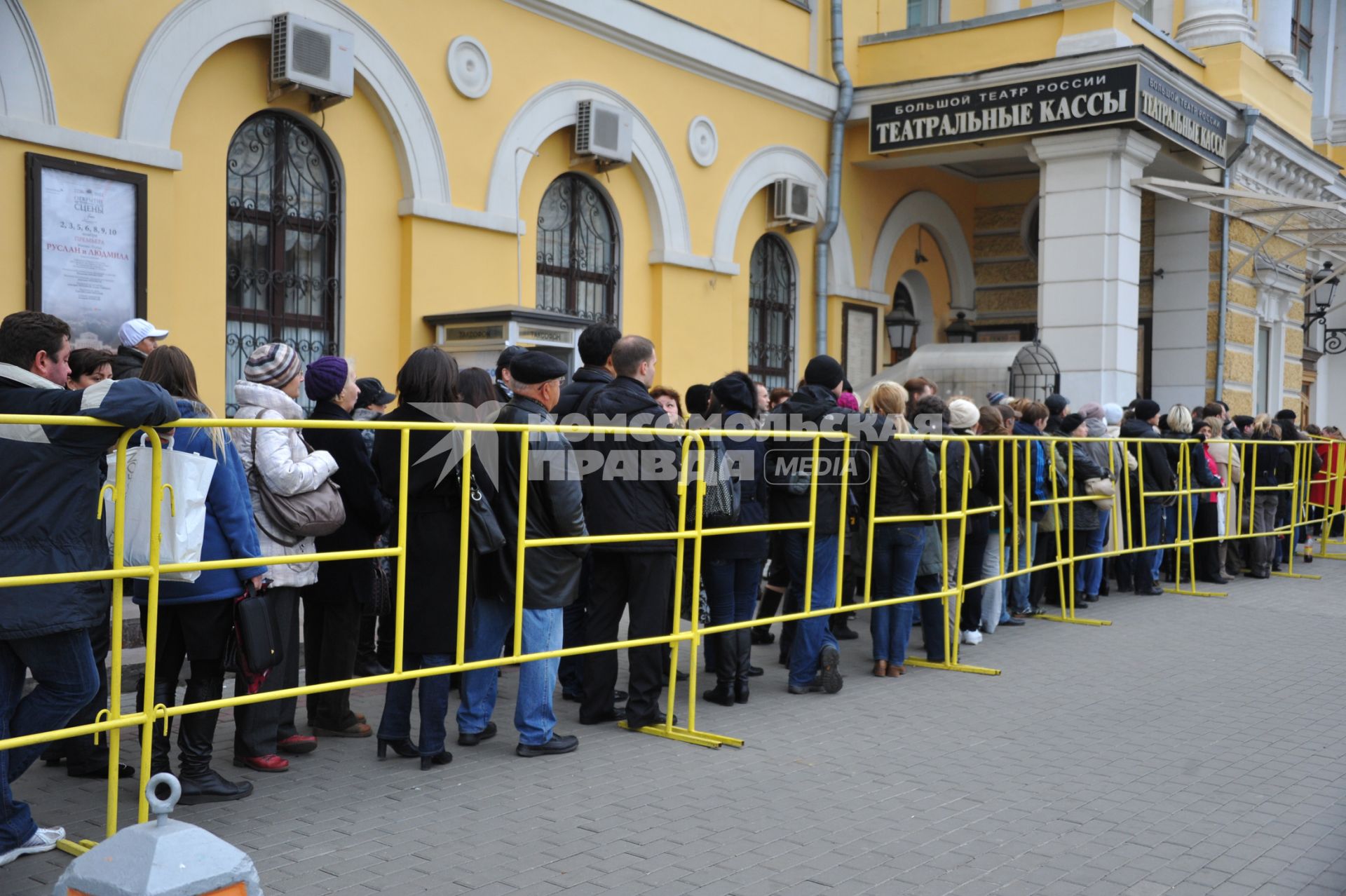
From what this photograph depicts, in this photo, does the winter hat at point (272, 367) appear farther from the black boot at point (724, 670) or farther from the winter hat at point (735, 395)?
the black boot at point (724, 670)

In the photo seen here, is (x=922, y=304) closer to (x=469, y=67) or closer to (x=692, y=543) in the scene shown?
(x=469, y=67)

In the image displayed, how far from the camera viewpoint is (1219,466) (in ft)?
39.3

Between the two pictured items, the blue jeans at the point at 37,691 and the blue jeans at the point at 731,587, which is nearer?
the blue jeans at the point at 37,691

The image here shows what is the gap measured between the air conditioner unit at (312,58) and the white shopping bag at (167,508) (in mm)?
5977

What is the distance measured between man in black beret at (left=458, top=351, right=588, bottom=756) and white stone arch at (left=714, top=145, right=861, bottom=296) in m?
8.67

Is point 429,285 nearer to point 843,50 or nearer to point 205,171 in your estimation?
point 205,171

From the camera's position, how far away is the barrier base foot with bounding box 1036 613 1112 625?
Result: 9.49 meters

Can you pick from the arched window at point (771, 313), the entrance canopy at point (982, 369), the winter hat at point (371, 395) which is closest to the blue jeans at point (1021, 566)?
the winter hat at point (371, 395)

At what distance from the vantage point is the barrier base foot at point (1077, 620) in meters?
9.49

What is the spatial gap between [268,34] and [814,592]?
605 cm

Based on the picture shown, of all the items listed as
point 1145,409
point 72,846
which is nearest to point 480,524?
point 72,846

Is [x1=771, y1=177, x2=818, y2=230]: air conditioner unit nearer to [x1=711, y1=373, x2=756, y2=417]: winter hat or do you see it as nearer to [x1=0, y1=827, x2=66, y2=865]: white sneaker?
[x1=711, y1=373, x2=756, y2=417]: winter hat

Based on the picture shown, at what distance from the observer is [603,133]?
1226 cm

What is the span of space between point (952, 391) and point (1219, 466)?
431cm
